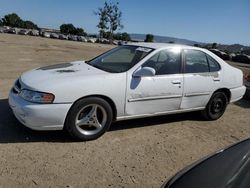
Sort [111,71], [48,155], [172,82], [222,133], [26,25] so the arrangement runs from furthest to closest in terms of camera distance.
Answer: [26,25]
[222,133]
[172,82]
[111,71]
[48,155]

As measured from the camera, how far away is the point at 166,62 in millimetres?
5215

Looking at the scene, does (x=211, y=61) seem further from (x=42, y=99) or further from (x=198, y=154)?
(x=42, y=99)

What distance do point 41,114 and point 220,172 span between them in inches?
106

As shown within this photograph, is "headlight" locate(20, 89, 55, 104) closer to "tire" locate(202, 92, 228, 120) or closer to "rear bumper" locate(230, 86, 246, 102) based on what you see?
"tire" locate(202, 92, 228, 120)

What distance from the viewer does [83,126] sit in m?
4.55

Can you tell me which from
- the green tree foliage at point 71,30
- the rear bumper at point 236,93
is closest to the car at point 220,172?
the rear bumper at point 236,93

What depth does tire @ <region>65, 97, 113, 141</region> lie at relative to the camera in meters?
4.28

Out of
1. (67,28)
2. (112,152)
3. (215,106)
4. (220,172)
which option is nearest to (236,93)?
(215,106)

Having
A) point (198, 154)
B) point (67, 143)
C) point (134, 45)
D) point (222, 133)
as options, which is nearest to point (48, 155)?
point (67, 143)

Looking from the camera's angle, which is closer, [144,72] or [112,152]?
[112,152]

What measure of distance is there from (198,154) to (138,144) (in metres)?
0.90

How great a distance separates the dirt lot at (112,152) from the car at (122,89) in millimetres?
299

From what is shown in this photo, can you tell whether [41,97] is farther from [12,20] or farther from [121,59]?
[12,20]

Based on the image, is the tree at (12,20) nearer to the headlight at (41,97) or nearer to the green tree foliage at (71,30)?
the green tree foliage at (71,30)
